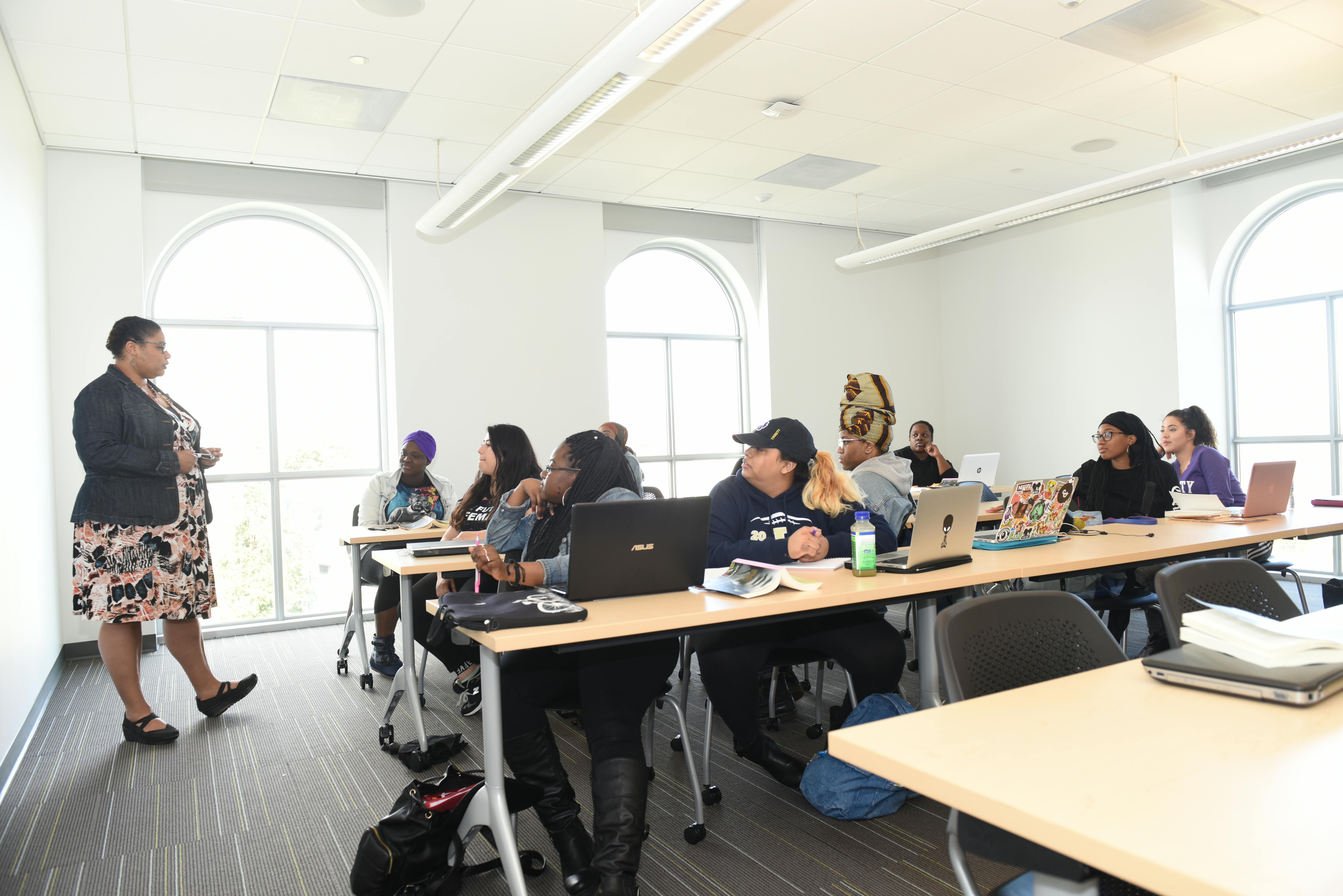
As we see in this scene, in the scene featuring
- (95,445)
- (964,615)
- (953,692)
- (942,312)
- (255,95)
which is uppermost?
(255,95)

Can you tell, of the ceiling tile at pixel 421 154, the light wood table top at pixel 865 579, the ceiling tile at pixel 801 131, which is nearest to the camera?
the light wood table top at pixel 865 579

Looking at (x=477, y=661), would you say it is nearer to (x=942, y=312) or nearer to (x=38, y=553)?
(x=38, y=553)

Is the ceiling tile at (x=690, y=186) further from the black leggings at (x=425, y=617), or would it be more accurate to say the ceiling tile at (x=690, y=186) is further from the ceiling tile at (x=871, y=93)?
the black leggings at (x=425, y=617)

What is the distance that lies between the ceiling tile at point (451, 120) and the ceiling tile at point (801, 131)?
1.50 m

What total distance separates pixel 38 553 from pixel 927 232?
625 centimetres

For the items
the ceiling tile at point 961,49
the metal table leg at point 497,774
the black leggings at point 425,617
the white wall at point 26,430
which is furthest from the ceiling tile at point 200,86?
the metal table leg at point 497,774

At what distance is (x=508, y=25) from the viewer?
3.96 metres

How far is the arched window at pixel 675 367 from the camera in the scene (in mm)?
7410

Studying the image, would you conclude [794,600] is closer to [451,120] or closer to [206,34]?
[206,34]

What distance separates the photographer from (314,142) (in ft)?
17.5

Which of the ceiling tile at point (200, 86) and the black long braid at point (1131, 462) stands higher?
the ceiling tile at point (200, 86)

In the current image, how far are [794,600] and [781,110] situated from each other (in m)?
3.73

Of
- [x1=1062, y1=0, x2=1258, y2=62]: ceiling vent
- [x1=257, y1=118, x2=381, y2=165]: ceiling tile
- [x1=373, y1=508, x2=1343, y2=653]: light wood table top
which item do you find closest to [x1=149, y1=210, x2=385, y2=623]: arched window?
[x1=257, y1=118, x2=381, y2=165]: ceiling tile

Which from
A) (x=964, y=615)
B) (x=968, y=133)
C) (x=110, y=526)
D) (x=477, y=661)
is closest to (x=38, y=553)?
(x=110, y=526)
